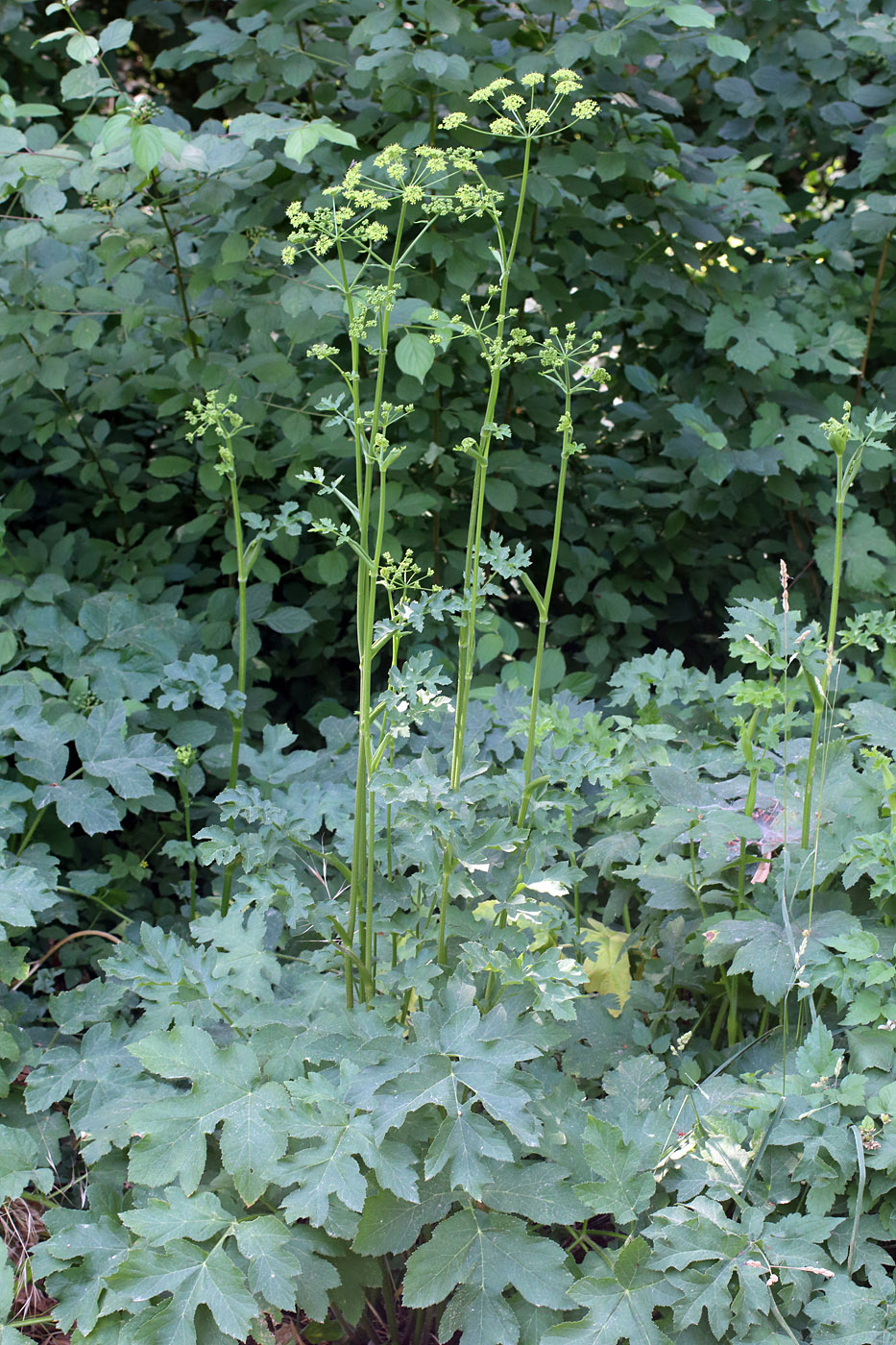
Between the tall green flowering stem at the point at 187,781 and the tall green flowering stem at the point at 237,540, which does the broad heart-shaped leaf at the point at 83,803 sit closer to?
the tall green flowering stem at the point at 187,781

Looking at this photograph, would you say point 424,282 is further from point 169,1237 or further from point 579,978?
point 169,1237

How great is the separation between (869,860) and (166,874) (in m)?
1.68

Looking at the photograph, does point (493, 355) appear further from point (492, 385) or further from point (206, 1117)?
point (206, 1117)

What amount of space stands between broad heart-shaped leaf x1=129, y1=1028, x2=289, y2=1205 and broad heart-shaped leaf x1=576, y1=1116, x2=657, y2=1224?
0.37 m

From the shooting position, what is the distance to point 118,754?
216cm

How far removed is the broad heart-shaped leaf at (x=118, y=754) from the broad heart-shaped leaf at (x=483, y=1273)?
3.39 feet

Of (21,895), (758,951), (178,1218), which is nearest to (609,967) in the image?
(758,951)

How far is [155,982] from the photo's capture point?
1.68 metres

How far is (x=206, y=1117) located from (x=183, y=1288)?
0.61 feet

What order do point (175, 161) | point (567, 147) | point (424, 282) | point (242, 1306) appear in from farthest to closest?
point (567, 147) < point (424, 282) < point (175, 161) < point (242, 1306)


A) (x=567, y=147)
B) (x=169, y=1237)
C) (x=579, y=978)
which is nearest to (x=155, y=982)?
(x=169, y=1237)

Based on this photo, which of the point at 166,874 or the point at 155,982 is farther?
the point at 166,874

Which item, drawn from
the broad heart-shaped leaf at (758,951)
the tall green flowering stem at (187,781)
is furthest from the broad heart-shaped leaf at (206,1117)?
the tall green flowering stem at (187,781)

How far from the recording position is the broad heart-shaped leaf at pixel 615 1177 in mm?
1343
